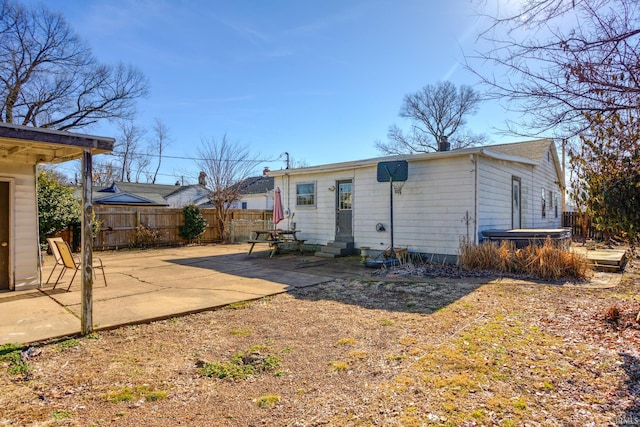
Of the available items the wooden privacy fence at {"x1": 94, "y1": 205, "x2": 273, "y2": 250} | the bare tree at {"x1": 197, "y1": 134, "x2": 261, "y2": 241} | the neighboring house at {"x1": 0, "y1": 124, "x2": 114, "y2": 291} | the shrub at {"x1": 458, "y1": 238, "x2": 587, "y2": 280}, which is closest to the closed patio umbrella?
the wooden privacy fence at {"x1": 94, "y1": 205, "x2": 273, "y2": 250}

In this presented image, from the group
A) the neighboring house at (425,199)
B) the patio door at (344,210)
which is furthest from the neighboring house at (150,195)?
the patio door at (344,210)

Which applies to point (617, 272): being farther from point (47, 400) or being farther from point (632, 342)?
point (47, 400)

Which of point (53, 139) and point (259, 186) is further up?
point (259, 186)

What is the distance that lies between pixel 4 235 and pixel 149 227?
8.53m

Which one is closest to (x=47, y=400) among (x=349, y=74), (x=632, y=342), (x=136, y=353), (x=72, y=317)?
(x=136, y=353)

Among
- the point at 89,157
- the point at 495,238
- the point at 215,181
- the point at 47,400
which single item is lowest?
the point at 47,400

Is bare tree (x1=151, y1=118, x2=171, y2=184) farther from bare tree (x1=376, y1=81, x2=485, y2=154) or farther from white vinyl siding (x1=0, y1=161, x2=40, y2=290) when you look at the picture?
white vinyl siding (x1=0, y1=161, x2=40, y2=290)

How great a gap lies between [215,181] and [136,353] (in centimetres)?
1465

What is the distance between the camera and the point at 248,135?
1962cm

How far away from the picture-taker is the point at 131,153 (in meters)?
31.3

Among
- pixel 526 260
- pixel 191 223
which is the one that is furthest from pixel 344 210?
pixel 191 223

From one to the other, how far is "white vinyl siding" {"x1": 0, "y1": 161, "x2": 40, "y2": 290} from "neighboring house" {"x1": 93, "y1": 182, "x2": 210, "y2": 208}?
1291 centimetres

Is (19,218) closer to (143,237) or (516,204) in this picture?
(143,237)

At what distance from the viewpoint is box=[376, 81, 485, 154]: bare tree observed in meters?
28.8
